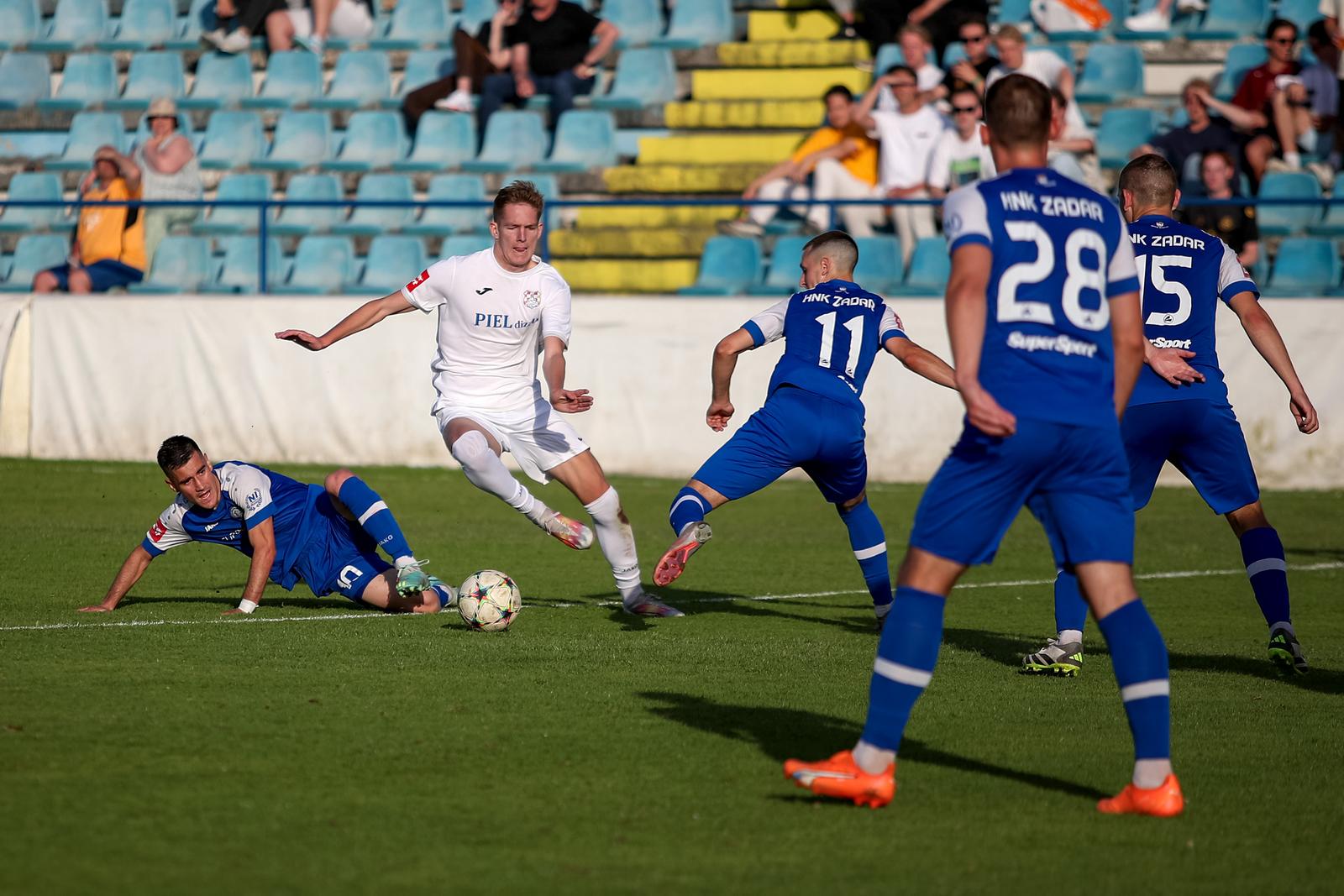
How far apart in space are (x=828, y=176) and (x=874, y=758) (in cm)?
1298

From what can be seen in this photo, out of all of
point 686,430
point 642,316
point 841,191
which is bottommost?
point 686,430

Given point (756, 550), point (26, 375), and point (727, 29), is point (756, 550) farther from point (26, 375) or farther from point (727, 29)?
point (727, 29)

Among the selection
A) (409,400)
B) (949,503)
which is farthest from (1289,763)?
(409,400)

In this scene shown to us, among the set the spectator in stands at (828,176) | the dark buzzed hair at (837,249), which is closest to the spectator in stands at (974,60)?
the spectator in stands at (828,176)

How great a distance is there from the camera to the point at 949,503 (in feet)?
16.0

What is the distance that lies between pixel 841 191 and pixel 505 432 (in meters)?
9.15

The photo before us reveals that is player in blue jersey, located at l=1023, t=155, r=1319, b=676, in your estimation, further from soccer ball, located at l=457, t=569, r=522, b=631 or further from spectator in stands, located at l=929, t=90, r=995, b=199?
spectator in stands, located at l=929, t=90, r=995, b=199

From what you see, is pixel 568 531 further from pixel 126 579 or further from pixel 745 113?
pixel 745 113

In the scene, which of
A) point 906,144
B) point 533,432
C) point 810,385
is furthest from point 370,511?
point 906,144

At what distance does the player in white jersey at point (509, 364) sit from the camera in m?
8.70

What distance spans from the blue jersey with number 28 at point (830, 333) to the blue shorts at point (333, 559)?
2.38 m

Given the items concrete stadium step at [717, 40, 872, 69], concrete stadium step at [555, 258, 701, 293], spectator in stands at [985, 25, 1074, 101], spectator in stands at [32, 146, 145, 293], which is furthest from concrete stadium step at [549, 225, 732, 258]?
spectator in stands at [32, 146, 145, 293]

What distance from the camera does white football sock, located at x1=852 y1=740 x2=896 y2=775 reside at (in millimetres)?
4938

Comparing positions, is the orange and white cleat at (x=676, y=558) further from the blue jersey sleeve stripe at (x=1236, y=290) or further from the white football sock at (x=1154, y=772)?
the white football sock at (x=1154, y=772)
